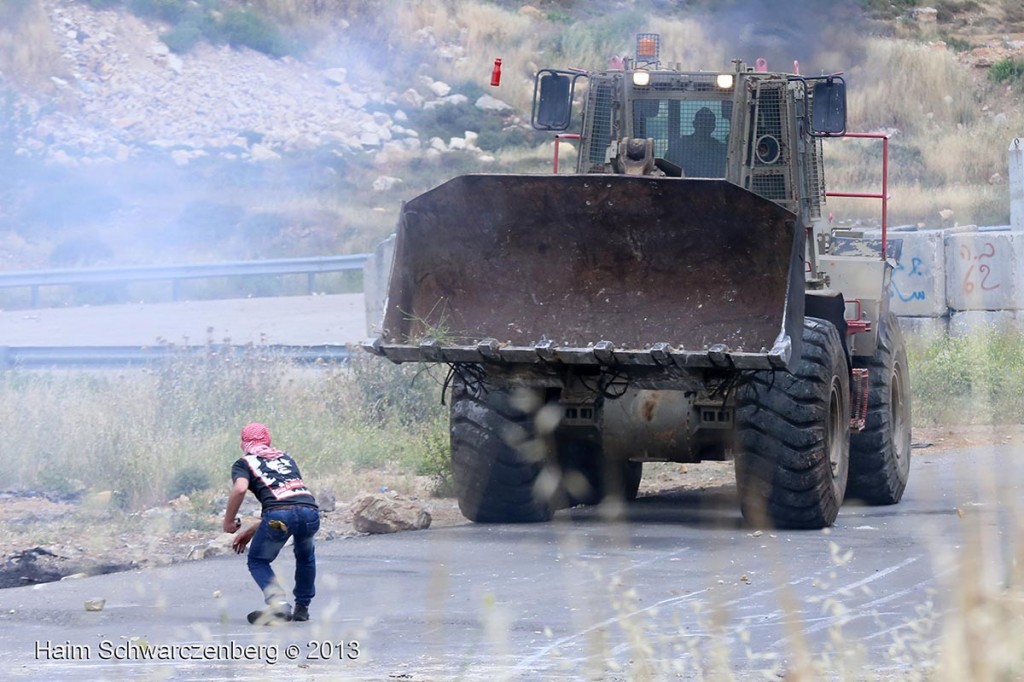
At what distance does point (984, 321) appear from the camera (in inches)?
864

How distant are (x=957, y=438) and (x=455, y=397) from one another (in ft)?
25.9

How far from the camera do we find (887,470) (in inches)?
510

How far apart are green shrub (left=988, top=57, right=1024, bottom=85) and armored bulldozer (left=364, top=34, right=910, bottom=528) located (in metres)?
30.9

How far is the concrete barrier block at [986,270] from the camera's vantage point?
71.3 ft

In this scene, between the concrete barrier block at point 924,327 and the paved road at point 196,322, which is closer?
the concrete barrier block at point 924,327

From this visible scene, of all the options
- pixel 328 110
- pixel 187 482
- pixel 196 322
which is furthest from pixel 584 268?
pixel 328 110

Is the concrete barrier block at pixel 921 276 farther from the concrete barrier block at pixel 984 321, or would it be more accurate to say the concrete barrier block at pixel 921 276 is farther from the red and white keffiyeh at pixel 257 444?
the red and white keffiyeh at pixel 257 444

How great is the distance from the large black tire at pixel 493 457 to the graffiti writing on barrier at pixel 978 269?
11.8 meters

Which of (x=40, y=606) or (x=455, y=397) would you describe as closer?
(x=40, y=606)

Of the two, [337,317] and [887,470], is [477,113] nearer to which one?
[337,317]

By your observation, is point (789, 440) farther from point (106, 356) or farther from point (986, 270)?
point (986, 270)

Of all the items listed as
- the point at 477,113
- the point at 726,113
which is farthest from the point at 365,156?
the point at 726,113

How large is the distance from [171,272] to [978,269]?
1183cm

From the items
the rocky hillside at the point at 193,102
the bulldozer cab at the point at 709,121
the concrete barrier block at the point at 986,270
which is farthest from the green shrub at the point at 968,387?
the rocky hillside at the point at 193,102
